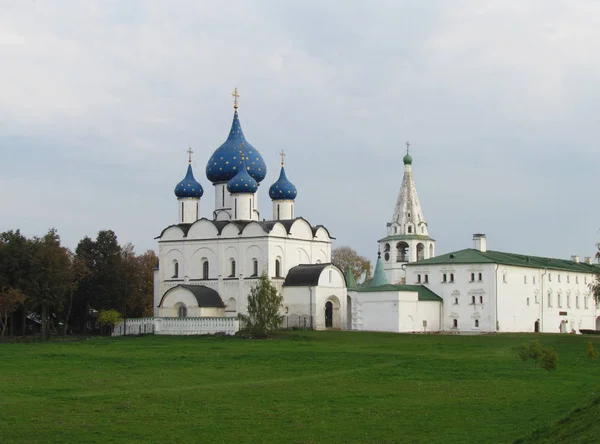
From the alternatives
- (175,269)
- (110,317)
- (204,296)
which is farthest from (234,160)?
(110,317)

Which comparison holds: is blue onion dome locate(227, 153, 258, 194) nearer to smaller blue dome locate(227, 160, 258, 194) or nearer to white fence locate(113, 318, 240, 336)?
smaller blue dome locate(227, 160, 258, 194)

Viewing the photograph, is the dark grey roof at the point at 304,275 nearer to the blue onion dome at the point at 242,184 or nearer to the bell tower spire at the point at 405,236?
the blue onion dome at the point at 242,184

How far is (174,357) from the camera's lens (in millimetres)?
35625

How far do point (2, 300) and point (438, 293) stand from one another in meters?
23.9

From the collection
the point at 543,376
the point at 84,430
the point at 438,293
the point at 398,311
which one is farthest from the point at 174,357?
the point at 438,293

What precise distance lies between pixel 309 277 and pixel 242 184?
675 centimetres

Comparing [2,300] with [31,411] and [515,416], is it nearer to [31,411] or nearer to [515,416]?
[31,411]

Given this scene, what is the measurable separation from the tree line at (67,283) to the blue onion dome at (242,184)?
851 cm

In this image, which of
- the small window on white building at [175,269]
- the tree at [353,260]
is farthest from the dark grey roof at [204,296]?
the tree at [353,260]

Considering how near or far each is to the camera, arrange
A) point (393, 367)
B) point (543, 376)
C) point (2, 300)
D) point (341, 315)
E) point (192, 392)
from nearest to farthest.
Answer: point (192, 392)
point (543, 376)
point (393, 367)
point (2, 300)
point (341, 315)

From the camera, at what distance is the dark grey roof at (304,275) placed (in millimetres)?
55969

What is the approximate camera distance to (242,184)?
58.0 m

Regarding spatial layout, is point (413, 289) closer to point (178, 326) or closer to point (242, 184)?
point (242, 184)

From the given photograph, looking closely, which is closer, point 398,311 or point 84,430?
point 84,430
